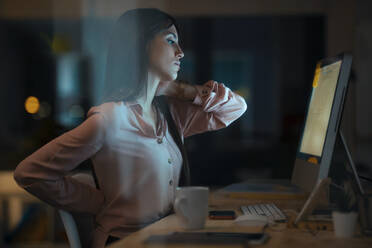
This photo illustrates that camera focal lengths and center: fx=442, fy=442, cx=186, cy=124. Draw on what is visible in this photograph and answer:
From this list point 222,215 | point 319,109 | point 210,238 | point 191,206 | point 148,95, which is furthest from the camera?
point 148,95

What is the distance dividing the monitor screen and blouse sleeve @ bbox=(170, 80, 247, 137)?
0.28 meters

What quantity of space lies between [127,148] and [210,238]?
53cm

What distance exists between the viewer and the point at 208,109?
1.51 meters

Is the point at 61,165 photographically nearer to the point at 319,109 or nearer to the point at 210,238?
the point at 210,238

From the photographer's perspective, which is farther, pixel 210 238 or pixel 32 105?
pixel 32 105

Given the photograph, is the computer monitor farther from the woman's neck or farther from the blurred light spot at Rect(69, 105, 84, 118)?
the blurred light spot at Rect(69, 105, 84, 118)

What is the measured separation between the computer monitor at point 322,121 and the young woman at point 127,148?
39 cm

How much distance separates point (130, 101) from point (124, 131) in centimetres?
10

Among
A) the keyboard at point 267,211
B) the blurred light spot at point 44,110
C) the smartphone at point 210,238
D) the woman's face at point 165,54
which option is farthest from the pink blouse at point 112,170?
the blurred light spot at point 44,110

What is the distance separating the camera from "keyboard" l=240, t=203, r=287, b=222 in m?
1.07

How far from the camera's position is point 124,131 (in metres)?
1.30

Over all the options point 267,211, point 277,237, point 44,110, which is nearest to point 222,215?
point 267,211

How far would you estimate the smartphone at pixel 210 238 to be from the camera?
82 cm

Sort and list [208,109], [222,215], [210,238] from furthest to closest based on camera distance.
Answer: [208,109] < [222,215] < [210,238]
